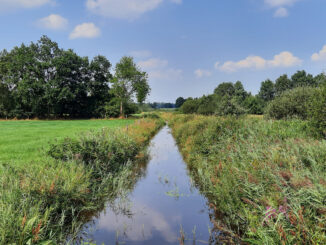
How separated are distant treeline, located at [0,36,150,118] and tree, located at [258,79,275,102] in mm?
50024

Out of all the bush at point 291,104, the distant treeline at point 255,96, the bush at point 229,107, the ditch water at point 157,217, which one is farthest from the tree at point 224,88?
the ditch water at point 157,217

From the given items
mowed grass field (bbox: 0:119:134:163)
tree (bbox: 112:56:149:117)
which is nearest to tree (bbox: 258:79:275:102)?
tree (bbox: 112:56:149:117)

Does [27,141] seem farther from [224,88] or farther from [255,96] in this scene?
[224,88]

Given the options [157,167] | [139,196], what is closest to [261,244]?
[139,196]

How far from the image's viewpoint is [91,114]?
49.3 m

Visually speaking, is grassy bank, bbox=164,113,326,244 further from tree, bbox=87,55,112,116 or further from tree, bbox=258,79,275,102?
tree, bbox=258,79,275,102

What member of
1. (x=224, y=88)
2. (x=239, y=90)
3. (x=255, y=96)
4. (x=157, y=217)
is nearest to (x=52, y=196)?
(x=157, y=217)

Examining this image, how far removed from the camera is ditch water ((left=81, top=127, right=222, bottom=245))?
4605 millimetres

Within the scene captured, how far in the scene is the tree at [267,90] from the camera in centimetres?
7350

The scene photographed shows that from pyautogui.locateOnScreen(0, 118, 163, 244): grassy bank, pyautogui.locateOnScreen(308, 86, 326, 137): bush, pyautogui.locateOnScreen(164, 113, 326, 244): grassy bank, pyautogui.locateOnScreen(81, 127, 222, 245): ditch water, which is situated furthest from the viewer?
pyautogui.locateOnScreen(308, 86, 326, 137): bush

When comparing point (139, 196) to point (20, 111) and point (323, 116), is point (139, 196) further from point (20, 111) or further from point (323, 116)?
point (20, 111)

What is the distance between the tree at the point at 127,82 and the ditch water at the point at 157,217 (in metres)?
40.3

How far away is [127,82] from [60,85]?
587 inches

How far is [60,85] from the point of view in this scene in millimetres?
44188
